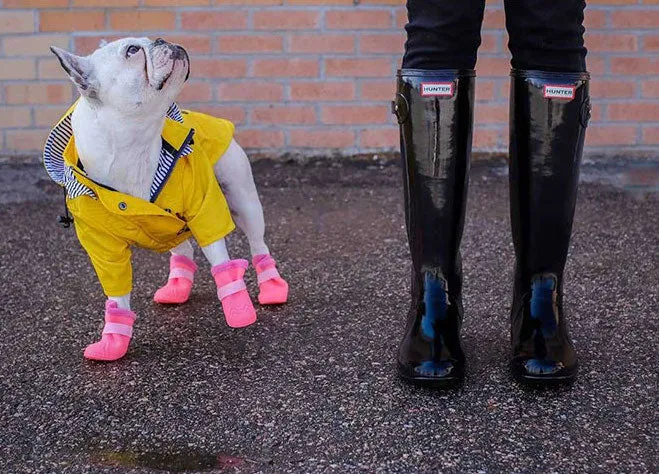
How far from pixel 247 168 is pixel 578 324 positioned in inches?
40.5

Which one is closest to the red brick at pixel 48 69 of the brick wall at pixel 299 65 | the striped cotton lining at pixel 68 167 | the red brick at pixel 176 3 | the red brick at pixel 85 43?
the brick wall at pixel 299 65

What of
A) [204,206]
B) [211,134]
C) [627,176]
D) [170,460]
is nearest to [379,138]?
[627,176]

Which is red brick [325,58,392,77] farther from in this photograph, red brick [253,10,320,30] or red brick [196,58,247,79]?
red brick [196,58,247,79]

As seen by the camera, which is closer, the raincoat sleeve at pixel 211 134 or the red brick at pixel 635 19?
the raincoat sleeve at pixel 211 134

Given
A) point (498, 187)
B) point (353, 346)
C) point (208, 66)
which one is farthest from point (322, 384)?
point (208, 66)

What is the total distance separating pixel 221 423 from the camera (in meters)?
1.95

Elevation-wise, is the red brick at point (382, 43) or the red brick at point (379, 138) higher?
the red brick at point (382, 43)

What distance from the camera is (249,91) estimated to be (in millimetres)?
4277

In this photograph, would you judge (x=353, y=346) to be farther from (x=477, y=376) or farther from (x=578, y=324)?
(x=578, y=324)

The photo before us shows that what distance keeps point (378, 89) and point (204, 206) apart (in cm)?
216

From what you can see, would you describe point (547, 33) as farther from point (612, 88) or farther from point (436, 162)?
point (612, 88)

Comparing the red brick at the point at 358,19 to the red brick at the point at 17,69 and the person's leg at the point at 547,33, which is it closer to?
the red brick at the point at 17,69

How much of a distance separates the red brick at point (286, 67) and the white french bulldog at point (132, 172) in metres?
1.89

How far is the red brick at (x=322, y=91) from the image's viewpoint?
168 inches
